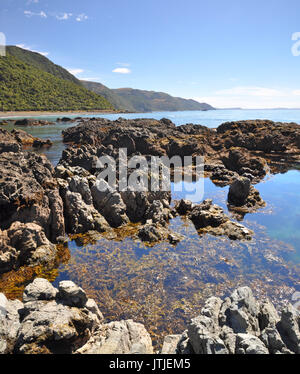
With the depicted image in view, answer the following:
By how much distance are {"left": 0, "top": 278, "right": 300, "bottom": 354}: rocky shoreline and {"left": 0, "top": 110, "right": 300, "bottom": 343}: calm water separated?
251 cm

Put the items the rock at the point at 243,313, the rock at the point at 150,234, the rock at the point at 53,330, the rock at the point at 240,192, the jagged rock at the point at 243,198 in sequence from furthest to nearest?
the rock at the point at 240,192
the jagged rock at the point at 243,198
the rock at the point at 150,234
the rock at the point at 243,313
the rock at the point at 53,330

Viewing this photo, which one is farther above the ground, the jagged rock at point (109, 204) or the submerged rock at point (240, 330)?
the jagged rock at point (109, 204)

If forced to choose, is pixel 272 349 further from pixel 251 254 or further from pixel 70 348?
pixel 251 254

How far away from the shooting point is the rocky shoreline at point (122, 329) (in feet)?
31.4

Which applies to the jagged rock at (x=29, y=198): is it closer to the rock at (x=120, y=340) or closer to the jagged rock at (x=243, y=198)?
the rock at (x=120, y=340)

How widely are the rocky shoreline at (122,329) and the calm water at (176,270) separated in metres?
2.51

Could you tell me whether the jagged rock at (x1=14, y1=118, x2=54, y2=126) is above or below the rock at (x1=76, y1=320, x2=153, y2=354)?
above

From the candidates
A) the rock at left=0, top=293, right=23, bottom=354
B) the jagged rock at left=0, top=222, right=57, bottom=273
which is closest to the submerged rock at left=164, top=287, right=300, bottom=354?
the rock at left=0, top=293, right=23, bottom=354

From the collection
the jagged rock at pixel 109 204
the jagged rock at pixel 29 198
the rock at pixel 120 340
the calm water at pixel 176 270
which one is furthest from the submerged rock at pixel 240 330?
the jagged rock at pixel 109 204

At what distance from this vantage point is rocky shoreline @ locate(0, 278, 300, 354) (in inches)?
377

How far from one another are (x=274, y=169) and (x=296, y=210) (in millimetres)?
25879

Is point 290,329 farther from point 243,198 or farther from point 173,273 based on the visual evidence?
point 243,198

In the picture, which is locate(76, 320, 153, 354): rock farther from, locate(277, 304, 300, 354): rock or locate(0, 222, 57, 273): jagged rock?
locate(0, 222, 57, 273): jagged rock
